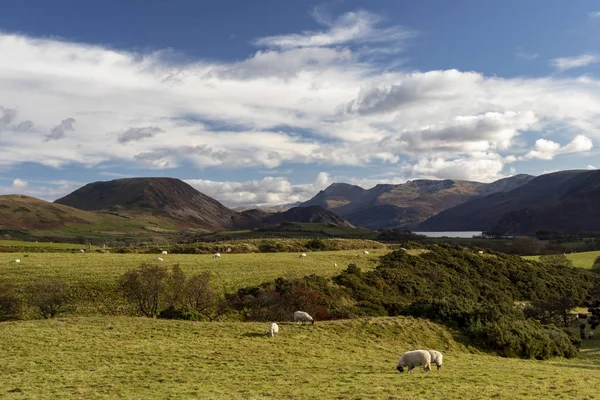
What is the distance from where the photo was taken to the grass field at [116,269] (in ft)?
154

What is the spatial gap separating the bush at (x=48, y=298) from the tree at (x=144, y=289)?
5.78m

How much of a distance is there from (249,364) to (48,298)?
89.8 ft

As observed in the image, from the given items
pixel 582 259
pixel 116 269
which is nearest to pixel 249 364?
pixel 116 269

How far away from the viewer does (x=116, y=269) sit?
180 feet

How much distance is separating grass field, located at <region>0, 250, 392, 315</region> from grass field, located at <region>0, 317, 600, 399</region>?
11.7m

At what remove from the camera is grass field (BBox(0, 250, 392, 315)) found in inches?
1850

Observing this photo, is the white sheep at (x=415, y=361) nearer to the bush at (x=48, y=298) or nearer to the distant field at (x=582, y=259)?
the bush at (x=48, y=298)

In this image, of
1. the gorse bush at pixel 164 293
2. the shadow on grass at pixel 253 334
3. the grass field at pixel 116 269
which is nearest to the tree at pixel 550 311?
the grass field at pixel 116 269

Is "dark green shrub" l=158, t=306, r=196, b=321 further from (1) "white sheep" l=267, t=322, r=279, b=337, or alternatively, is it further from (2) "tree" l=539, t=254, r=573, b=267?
(2) "tree" l=539, t=254, r=573, b=267

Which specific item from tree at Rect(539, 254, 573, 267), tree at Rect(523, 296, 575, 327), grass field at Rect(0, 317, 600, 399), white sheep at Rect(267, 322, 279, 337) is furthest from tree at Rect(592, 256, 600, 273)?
white sheep at Rect(267, 322, 279, 337)

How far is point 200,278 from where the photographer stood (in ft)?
155

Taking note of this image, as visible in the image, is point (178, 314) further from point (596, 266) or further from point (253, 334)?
point (596, 266)

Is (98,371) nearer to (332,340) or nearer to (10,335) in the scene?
(10,335)

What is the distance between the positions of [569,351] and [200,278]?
126 ft
